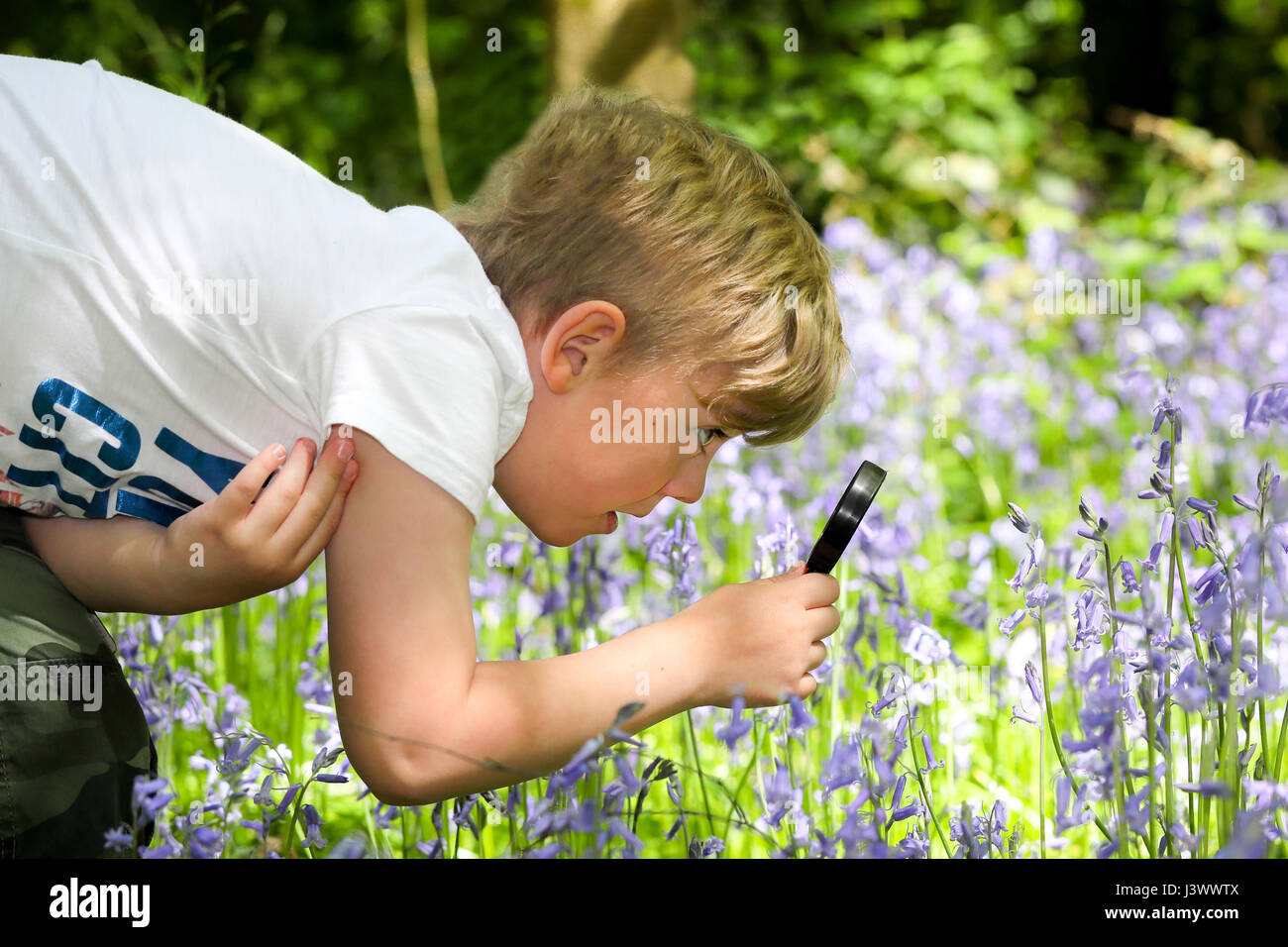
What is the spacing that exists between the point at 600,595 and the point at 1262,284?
13.3 feet

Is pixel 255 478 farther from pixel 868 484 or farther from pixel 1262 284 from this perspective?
pixel 1262 284

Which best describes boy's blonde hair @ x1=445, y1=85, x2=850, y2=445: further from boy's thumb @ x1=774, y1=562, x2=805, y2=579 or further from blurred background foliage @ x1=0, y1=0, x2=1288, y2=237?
blurred background foliage @ x1=0, y1=0, x2=1288, y2=237

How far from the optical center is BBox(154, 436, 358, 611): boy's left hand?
1665 mm

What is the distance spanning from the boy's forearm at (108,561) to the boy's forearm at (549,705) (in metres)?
0.54

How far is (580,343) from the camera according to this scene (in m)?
1.86

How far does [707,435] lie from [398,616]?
2.05 ft

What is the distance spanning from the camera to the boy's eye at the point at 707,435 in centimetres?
198

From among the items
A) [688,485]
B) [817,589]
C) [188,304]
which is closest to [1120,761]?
[817,589]

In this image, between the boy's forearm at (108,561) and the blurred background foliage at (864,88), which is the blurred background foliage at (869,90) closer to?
the blurred background foliage at (864,88)

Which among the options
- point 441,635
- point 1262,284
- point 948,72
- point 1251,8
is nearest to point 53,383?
point 441,635

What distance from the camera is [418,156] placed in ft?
33.1

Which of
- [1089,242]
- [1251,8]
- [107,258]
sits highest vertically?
[1251,8]

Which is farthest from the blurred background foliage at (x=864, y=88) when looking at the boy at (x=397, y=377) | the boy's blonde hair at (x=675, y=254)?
the boy at (x=397, y=377)

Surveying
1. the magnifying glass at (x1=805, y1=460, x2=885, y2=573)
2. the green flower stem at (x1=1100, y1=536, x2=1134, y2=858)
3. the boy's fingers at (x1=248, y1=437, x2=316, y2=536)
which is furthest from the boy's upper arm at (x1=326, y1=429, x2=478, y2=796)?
the green flower stem at (x1=1100, y1=536, x2=1134, y2=858)
